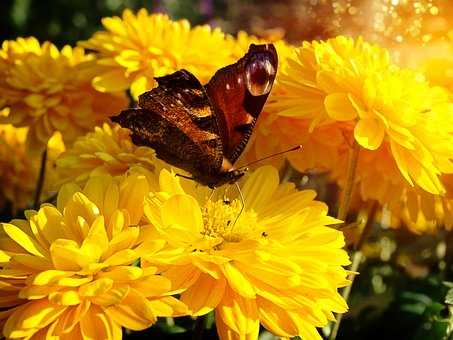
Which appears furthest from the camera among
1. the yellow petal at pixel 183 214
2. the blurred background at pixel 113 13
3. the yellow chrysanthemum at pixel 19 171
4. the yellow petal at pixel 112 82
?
the blurred background at pixel 113 13

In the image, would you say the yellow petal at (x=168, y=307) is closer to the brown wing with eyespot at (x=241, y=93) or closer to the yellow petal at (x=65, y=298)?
the yellow petal at (x=65, y=298)

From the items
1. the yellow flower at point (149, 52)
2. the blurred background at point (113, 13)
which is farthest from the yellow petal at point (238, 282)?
the blurred background at point (113, 13)

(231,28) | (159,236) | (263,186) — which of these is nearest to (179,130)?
(263,186)

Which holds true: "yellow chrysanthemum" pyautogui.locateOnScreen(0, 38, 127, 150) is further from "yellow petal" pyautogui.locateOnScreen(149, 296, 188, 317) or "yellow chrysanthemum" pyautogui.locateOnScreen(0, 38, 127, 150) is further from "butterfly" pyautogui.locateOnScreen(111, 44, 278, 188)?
"yellow petal" pyautogui.locateOnScreen(149, 296, 188, 317)

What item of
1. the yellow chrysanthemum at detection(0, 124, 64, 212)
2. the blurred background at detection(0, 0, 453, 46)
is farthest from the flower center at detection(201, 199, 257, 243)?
the blurred background at detection(0, 0, 453, 46)

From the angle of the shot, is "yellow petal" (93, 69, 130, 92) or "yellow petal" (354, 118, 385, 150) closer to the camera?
"yellow petal" (354, 118, 385, 150)

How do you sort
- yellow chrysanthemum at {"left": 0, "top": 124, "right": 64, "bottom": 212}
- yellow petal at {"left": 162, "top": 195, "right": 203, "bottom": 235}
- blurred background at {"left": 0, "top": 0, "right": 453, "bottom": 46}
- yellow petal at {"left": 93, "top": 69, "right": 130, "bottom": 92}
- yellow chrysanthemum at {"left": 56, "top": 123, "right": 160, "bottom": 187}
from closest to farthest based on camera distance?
yellow petal at {"left": 162, "top": 195, "right": 203, "bottom": 235} → yellow chrysanthemum at {"left": 56, "top": 123, "right": 160, "bottom": 187} → yellow petal at {"left": 93, "top": 69, "right": 130, "bottom": 92} → yellow chrysanthemum at {"left": 0, "top": 124, "right": 64, "bottom": 212} → blurred background at {"left": 0, "top": 0, "right": 453, "bottom": 46}

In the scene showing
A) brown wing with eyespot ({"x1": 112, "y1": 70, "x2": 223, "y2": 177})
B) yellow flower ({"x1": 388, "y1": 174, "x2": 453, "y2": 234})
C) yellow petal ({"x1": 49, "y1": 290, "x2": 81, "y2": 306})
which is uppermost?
brown wing with eyespot ({"x1": 112, "y1": 70, "x2": 223, "y2": 177})
